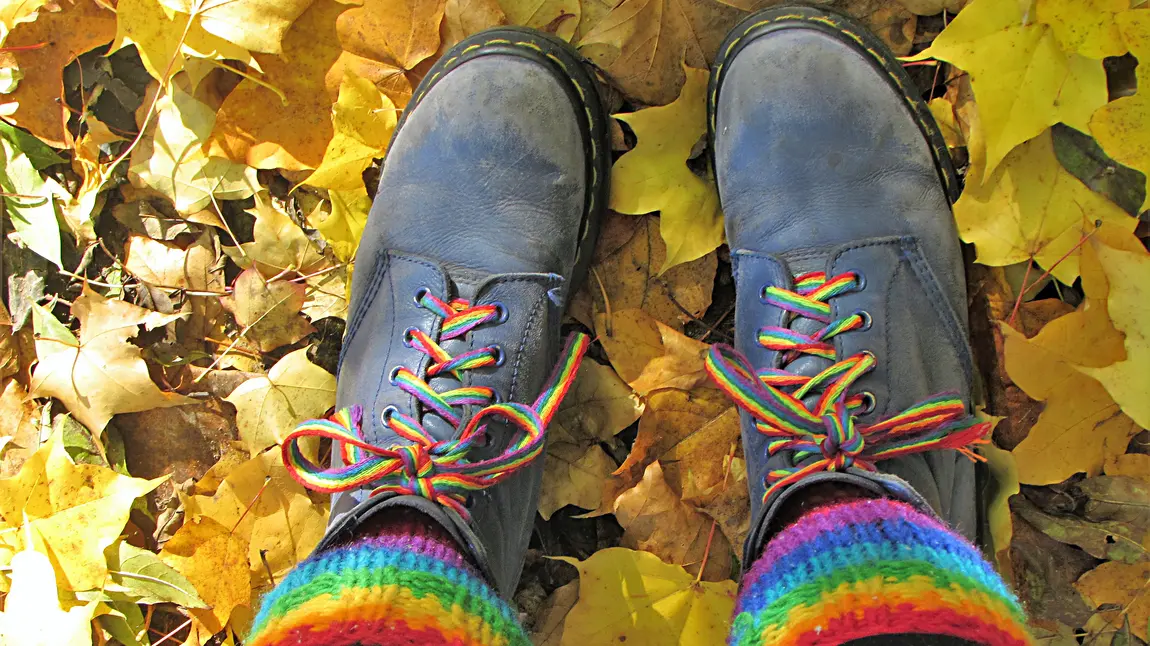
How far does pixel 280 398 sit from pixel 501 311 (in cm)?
43

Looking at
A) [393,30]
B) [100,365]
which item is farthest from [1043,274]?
[100,365]

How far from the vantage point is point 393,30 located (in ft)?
3.78

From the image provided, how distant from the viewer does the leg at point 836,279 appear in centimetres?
93

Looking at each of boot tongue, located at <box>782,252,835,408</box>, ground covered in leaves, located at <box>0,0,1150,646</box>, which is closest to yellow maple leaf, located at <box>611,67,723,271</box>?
ground covered in leaves, located at <box>0,0,1150,646</box>

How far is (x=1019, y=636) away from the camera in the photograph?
708 millimetres

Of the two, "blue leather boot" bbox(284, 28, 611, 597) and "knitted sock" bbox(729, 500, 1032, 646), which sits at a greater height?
"blue leather boot" bbox(284, 28, 611, 597)

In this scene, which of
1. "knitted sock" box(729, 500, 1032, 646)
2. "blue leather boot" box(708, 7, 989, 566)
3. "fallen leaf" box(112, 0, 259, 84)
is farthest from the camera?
"fallen leaf" box(112, 0, 259, 84)

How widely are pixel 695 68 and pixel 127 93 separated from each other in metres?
0.99

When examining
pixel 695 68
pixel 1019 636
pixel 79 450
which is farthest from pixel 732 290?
pixel 79 450

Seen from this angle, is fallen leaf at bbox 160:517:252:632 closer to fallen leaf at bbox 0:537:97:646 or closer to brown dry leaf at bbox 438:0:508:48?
fallen leaf at bbox 0:537:97:646

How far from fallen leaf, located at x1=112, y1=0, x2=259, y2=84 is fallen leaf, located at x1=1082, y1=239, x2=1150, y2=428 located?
1231mm

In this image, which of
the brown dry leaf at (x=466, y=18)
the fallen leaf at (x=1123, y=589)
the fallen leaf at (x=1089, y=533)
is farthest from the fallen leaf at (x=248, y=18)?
the fallen leaf at (x=1123, y=589)

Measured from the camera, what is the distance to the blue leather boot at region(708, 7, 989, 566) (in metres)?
1.01

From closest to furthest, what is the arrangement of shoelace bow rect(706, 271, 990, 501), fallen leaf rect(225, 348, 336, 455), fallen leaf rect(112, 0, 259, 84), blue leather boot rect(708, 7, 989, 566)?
shoelace bow rect(706, 271, 990, 501) → blue leather boot rect(708, 7, 989, 566) → fallen leaf rect(112, 0, 259, 84) → fallen leaf rect(225, 348, 336, 455)
